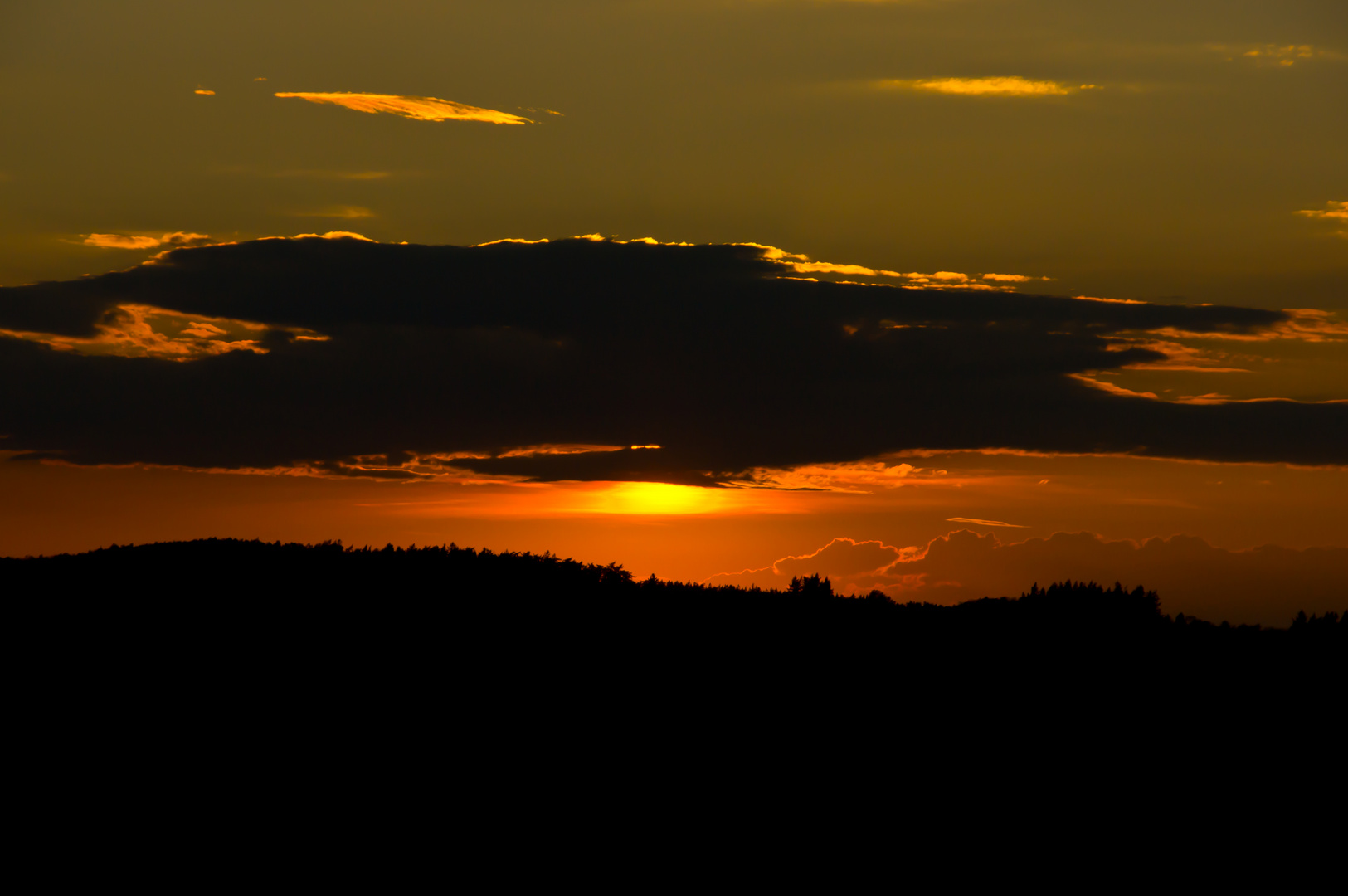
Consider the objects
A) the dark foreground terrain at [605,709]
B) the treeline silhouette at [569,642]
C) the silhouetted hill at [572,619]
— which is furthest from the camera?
the silhouetted hill at [572,619]

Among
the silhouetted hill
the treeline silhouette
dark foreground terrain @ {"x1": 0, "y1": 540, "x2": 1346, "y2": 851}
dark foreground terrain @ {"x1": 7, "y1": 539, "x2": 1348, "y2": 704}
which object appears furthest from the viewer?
the silhouetted hill

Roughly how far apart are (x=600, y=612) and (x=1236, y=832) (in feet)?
54.5

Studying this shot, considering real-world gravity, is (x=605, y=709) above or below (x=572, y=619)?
below

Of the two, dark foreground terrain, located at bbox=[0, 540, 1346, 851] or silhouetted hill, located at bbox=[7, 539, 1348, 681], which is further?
silhouetted hill, located at bbox=[7, 539, 1348, 681]

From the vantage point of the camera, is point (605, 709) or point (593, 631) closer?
point (605, 709)

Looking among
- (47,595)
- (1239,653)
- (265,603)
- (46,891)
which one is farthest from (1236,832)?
(47,595)

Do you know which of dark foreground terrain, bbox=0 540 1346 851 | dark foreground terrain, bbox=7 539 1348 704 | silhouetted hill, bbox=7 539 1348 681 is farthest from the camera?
silhouetted hill, bbox=7 539 1348 681

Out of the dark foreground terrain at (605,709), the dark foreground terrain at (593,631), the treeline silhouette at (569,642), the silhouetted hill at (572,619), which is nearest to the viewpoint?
the dark foreground terrain at (605,709)

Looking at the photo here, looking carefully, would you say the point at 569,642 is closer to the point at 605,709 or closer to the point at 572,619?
the point at 572,619

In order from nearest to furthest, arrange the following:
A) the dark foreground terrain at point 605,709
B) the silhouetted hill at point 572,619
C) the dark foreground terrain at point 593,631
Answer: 1. the dark foreground terrain at point 605,709
2. the dark foreground terrain at point 593,631
3. the silhouetted hill at point 572,619

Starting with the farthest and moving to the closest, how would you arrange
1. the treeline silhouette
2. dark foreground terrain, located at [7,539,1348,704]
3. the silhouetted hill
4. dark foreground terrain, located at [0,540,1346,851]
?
1. the silhouetted hill
2. dark foreground terrain, located at [7,539,1348,704]
3. the treeline silhouette
4. dark foreground terrain, located at [0,540,1346,851]

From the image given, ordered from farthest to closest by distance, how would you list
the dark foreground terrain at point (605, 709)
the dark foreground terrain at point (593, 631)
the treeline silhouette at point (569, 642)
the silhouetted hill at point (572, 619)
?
the silhouetted hill at point (572, 619) → the dark foreground terrain at point (593, 631) → the treeline silhouette at point (569, 642) → the dark foreground terrain at point (605, 709)

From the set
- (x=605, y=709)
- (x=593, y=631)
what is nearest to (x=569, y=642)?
(x=593, y=631)

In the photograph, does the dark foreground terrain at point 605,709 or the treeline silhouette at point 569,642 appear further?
the treeline silhouette at point 569,642
